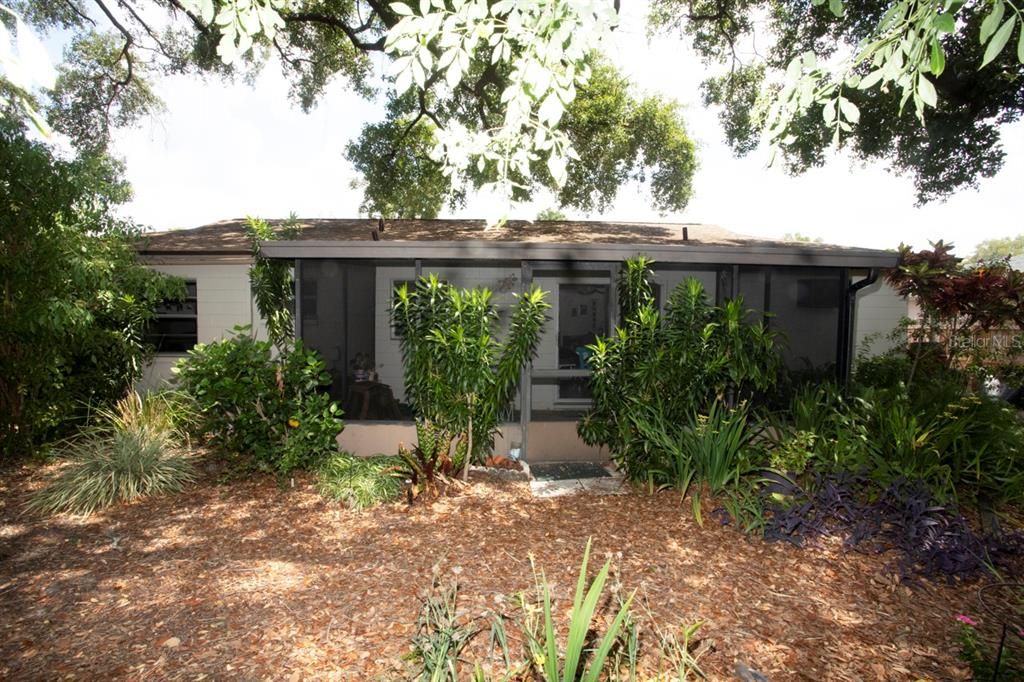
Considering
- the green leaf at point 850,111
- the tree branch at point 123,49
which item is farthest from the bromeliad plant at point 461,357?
the tree branch at point 123,49

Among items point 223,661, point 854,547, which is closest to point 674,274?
point 854,547

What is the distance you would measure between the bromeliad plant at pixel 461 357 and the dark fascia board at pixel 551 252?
2.30 ft

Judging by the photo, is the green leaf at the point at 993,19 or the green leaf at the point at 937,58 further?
the green leaf at the point at 937,58

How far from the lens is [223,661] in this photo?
9.96 ft

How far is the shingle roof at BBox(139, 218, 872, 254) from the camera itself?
948 centimetres

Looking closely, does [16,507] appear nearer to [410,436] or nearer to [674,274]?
[410,436]

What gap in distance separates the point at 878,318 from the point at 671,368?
7.25m

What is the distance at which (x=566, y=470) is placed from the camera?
6.64 m

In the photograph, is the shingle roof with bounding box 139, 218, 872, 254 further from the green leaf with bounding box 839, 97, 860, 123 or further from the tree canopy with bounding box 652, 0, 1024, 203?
the green leaf with bounding box 839, 97, 860, 123

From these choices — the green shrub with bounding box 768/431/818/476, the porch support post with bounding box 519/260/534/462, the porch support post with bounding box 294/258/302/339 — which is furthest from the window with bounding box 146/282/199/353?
the green shrub with bounding box 768/431/818/476

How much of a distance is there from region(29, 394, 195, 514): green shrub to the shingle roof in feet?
11.7

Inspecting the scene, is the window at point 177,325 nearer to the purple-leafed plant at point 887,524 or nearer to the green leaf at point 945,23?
the purple-leafed plant at point 887,524

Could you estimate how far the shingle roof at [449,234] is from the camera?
9.48 metres

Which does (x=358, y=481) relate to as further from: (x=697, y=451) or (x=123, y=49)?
(x=123, y=49)
